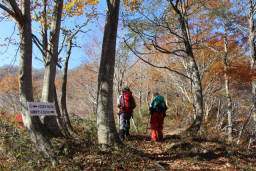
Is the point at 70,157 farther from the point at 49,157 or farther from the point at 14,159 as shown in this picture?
the point at 14,159

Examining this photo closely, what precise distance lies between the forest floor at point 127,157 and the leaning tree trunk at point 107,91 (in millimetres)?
289

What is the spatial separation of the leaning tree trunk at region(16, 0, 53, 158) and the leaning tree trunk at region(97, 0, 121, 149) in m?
1.17

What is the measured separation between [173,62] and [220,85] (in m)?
3.89

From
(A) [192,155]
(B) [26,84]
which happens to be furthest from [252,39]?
(B) [26,84]

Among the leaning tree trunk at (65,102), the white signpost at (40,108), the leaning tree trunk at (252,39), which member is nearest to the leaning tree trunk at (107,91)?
the white signpost at (40,108)

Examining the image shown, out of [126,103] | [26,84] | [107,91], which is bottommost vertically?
[126,103]

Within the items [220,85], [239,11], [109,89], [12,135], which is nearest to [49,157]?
[12,135]

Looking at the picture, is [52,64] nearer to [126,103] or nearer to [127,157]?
[126,103]

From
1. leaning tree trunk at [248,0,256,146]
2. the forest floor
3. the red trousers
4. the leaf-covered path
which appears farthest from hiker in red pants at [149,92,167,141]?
leaning tree trunk at [248,0,256,146]

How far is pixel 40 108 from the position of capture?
134 inches

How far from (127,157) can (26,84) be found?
262 cm

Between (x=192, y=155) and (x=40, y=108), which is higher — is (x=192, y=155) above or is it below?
below

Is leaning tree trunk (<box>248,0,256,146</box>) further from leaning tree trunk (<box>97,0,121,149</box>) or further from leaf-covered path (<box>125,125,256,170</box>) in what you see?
leaning tree trunk (<box>97,0,121,149</box>)

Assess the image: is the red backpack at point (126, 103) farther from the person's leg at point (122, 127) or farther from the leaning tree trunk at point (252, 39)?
the leaning tree trunk at point (252, 39)
